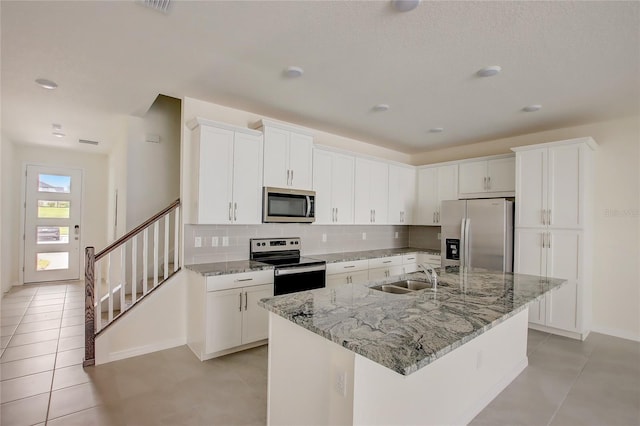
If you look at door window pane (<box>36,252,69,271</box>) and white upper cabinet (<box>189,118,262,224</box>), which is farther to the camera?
door window pane (<box>36,252,69,271</box>)

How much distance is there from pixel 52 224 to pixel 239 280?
553 cm

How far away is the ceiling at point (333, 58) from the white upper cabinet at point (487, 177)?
29.1 inches

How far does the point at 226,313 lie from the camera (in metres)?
3.17

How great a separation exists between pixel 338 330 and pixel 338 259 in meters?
2.74

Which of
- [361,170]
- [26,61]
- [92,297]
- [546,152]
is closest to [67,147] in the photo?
[26,61]

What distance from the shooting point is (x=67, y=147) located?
6258 mm

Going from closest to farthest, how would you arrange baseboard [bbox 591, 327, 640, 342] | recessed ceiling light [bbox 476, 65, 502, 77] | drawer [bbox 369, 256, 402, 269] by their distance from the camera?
recessed ceiling light [bbox 476, 65, 502, 77] → baseboard [bbox 591, 327, 640, 342] → drawer [bbox 369, 256, 402, 269]

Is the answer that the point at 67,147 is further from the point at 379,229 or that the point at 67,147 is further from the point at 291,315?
the point at 291,315

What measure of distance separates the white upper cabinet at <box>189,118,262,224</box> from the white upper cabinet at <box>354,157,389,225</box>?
1.76 metres

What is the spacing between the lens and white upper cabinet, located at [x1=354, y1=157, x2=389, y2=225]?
193 inches

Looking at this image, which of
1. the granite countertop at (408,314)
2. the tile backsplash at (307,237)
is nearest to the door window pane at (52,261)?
the tile backsplash at (307,237)

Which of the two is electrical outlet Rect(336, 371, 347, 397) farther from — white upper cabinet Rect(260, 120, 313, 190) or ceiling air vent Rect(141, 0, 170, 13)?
white upper cabinet Rect(260, 120, 313, 190)

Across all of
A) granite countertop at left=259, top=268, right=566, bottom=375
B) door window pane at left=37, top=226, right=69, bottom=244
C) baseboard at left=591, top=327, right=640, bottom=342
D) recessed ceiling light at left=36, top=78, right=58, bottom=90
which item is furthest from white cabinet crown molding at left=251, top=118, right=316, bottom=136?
door window pane at left=37, top=226, right=69, bottom=244

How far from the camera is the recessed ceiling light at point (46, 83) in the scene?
3.10 metres
